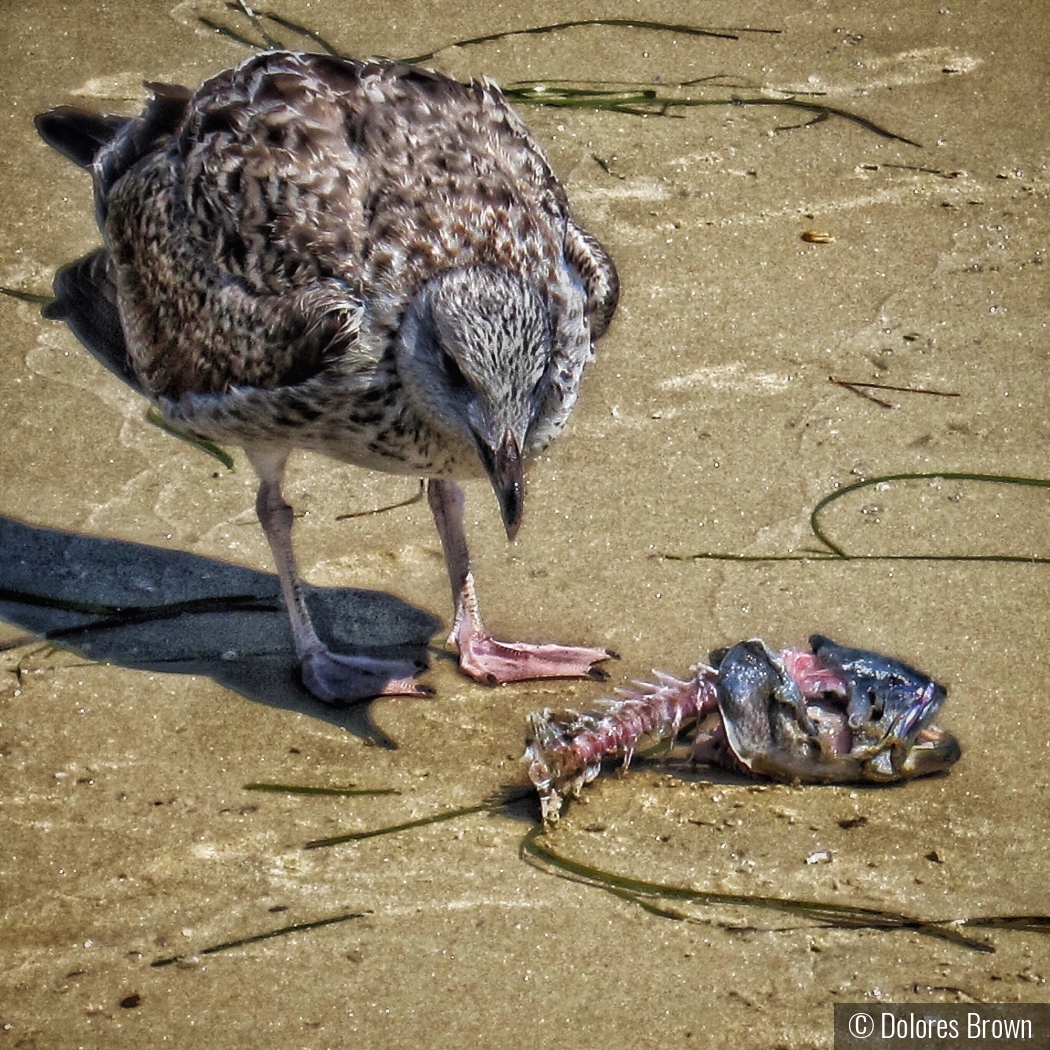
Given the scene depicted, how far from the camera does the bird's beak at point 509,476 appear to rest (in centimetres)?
446

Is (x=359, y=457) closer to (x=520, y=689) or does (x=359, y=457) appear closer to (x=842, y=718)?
(x=520, y=689)

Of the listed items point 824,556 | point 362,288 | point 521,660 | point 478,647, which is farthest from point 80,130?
point 824,556

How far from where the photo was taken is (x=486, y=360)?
4.46 meters

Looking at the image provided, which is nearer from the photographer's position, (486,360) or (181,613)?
(486,360)

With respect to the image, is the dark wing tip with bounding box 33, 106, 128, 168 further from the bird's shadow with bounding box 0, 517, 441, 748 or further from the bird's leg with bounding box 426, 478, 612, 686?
the bird's leg with bounding box 426, 478, 612, 686

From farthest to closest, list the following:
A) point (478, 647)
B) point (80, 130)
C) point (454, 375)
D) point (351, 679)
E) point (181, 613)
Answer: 1. point (80, 130)
2. point (181, 613)
3. point (478, 647)
4. point (351, 679)
5. point (454, 375)

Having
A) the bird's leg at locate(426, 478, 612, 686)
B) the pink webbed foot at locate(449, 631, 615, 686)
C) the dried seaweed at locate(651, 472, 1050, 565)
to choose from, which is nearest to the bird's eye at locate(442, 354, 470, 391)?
the bird's leg at locate(426, 478, 612, 686)

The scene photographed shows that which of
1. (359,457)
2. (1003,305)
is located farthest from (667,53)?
(359,457)

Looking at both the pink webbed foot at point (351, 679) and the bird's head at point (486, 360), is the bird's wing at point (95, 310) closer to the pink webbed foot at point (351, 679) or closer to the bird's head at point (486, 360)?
the pink webbed foot at point (351, 679)

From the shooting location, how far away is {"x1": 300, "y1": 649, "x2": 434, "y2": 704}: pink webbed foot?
17.3ft

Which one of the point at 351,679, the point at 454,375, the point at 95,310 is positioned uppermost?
the point at 454,375

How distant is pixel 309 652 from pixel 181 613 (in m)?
0.56

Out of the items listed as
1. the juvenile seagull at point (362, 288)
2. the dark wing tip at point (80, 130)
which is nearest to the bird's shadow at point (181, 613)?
the juvenile seagull at point (362, 288)

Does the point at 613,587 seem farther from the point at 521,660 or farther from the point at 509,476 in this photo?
the point at 509,476
